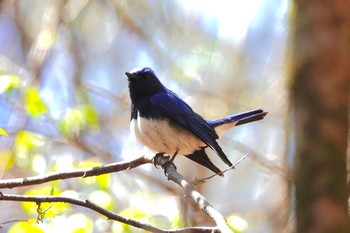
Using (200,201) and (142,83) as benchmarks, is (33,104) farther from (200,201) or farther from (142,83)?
(200,201)

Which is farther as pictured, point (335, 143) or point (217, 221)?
point (217, 221)

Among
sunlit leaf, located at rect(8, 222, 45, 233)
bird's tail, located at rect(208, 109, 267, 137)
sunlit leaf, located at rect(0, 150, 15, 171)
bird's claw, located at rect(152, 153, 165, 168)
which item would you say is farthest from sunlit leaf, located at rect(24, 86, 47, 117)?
sunlit leaf, located at rect(8, 222, 45, 233)

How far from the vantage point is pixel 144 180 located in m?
6.15

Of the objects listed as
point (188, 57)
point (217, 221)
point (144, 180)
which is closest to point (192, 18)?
point (188, 57)

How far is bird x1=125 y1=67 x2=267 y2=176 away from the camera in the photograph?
421 cm

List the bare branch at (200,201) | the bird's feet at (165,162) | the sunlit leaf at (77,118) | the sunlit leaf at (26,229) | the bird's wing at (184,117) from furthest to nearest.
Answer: the sunlit leaf at (77,118), the bird's wing at (184,117), the bird's feet at (165,162), the sunlit leaf at (26,229), the bare branch at (200,201)

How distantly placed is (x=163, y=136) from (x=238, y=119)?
56cm

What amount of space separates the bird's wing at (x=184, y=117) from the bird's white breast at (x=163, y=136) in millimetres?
65

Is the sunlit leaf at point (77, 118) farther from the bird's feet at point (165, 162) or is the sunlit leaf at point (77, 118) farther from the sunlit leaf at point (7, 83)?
the bird's feet at point (165, 162)

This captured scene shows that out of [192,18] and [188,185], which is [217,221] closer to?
[188,185]

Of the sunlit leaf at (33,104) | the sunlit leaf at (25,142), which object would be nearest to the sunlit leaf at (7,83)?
the sunlit leaf at (33,104)

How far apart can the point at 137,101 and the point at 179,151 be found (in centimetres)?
48

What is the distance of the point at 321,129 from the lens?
4.93 ft

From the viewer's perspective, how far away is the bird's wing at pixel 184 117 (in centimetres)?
431
